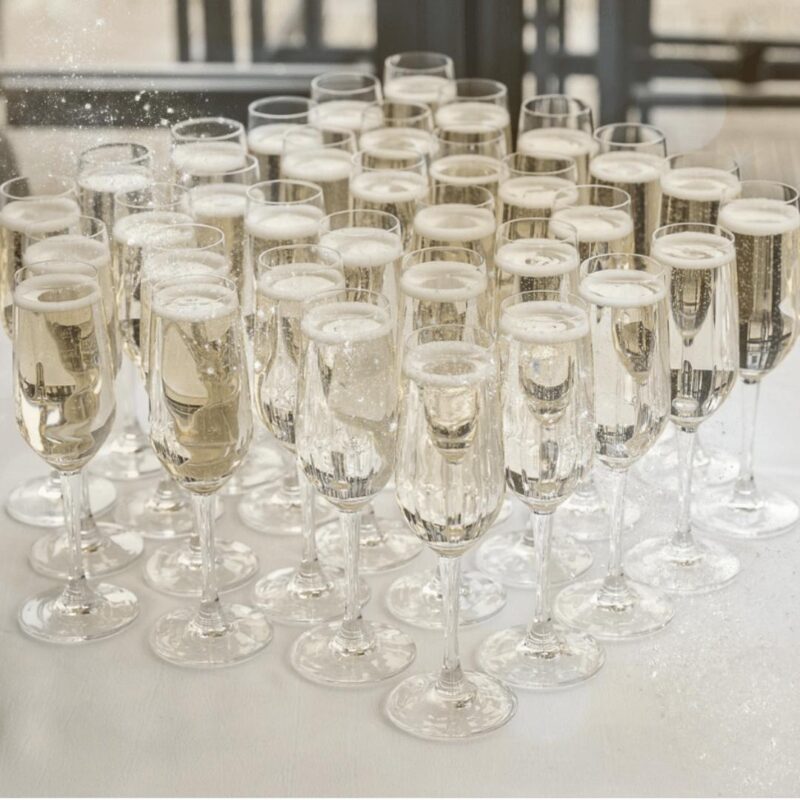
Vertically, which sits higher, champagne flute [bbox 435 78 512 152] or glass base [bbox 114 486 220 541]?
champagne flute [bbox 435 78 512 152]

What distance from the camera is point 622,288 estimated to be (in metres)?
1.33

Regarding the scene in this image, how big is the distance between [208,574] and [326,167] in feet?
1.72

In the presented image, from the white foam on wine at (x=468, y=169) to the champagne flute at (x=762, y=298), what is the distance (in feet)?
0.86

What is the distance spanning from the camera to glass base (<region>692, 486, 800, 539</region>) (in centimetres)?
157

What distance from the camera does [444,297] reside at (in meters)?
1.37

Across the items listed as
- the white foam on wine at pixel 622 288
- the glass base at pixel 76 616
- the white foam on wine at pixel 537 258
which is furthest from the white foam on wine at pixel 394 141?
the glass base at pixel 76 616

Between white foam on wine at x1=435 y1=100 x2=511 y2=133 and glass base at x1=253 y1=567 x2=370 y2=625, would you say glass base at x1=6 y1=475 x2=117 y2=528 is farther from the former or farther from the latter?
white foam on wine at x1=435 y1=100 x2=511 y2=133

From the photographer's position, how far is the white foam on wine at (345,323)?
1.21 m

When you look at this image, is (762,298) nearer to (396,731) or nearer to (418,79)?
(396,731)

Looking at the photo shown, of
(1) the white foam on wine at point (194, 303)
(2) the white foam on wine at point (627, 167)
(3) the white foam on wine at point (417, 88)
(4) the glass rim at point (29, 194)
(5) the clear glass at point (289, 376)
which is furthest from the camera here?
(3) the white foam on wine at point (417, 88)

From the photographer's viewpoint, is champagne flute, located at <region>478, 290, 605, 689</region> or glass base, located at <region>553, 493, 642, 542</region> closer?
champagne flute, located at <region>478, 290, 605, 689</region>

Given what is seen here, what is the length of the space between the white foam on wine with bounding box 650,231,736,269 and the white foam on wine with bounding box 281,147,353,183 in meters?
0.41

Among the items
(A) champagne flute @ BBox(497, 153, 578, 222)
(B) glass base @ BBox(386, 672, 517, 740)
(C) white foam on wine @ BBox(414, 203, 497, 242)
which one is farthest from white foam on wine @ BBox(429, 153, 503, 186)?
(B) glass base @ BBox(386, 672, 517, 740)

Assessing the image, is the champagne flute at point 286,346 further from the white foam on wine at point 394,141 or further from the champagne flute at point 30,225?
the white foam on wine at point 394,141
